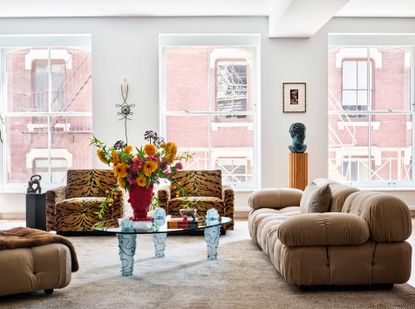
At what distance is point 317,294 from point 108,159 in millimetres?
2260

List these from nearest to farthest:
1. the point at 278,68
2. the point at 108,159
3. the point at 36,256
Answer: the point at 36,256, the point at 108,159, the point at 278,68

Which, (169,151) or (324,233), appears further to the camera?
(169,151)

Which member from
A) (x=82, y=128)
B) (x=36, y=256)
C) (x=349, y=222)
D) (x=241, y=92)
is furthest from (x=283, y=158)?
(x=36, y=256)

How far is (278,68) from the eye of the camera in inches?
335

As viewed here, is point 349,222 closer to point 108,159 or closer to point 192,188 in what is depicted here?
point 108,159

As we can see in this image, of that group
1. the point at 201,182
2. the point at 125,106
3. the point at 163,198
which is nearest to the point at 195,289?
the point at 163,198

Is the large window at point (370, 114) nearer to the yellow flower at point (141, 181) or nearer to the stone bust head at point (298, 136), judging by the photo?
the stone bust head at point (298, 136)

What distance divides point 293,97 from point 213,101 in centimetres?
122

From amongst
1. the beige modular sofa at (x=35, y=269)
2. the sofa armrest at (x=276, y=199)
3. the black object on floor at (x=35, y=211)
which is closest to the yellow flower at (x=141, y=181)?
the beige modular sofa at (x=35, y=269)

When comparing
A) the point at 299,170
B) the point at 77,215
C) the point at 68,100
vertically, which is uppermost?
the point at 68,100

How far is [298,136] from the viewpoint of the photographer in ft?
25.8

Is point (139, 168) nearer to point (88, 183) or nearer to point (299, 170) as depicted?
point (88, 183)

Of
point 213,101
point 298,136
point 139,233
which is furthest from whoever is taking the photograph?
point 213,101

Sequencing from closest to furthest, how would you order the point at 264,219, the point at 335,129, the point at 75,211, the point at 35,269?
1. the point at 35,269
2. the point at 264,219
3. the point at 75,211
4. the point at 335,129
